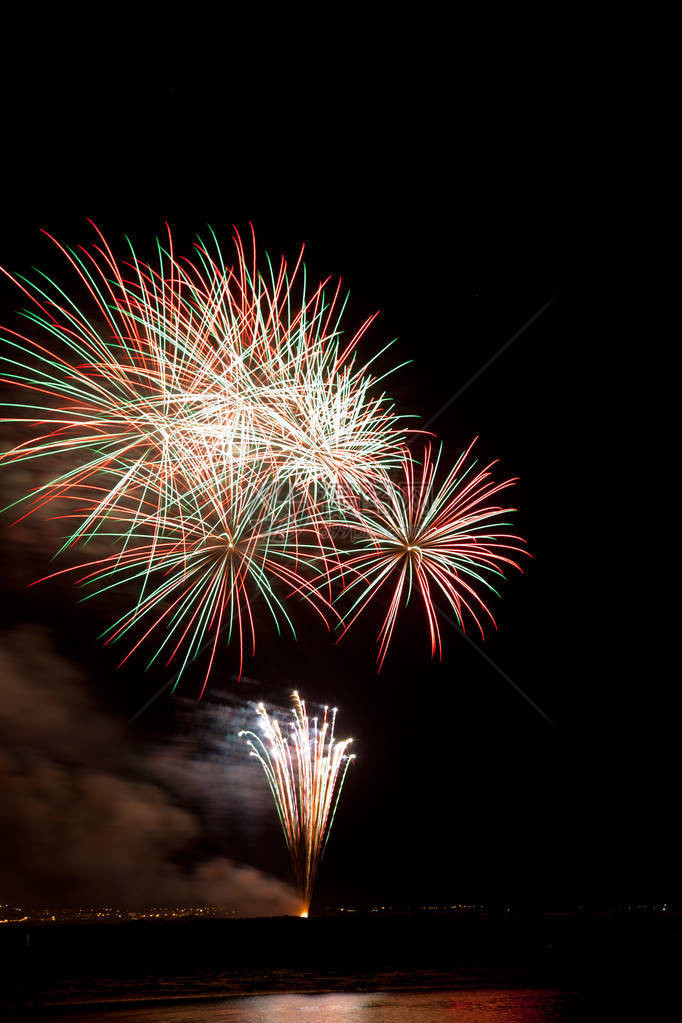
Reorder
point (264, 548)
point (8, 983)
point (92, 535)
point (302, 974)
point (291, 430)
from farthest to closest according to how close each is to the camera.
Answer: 1. point (92, 535)
2. point (264, 548)
3. point (291, 430)
4. point (302, 974)
5. point (8, 983)

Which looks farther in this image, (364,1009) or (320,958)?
(320,958)

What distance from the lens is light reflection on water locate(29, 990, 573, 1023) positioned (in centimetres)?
744

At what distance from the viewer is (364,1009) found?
8297 mm

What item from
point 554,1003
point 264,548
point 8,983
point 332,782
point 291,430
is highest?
point 291,430

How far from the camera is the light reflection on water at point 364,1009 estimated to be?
293 inches

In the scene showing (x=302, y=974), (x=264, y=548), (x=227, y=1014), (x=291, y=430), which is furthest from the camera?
(x=264, y=548)

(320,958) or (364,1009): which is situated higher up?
(320,958)

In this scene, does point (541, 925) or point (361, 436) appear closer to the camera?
point (361, 436)

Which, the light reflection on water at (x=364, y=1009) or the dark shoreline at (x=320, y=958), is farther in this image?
the dark shoreline at (x=320, y=958)

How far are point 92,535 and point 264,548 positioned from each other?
327cm

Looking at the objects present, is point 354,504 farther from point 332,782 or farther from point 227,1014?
point 227,1014

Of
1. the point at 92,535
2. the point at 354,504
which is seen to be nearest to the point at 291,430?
the point at 354,504

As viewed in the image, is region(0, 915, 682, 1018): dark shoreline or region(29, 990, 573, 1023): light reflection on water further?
region(0, 915, 682, 1018): dark shoreline

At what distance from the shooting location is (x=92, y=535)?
14383 mm
